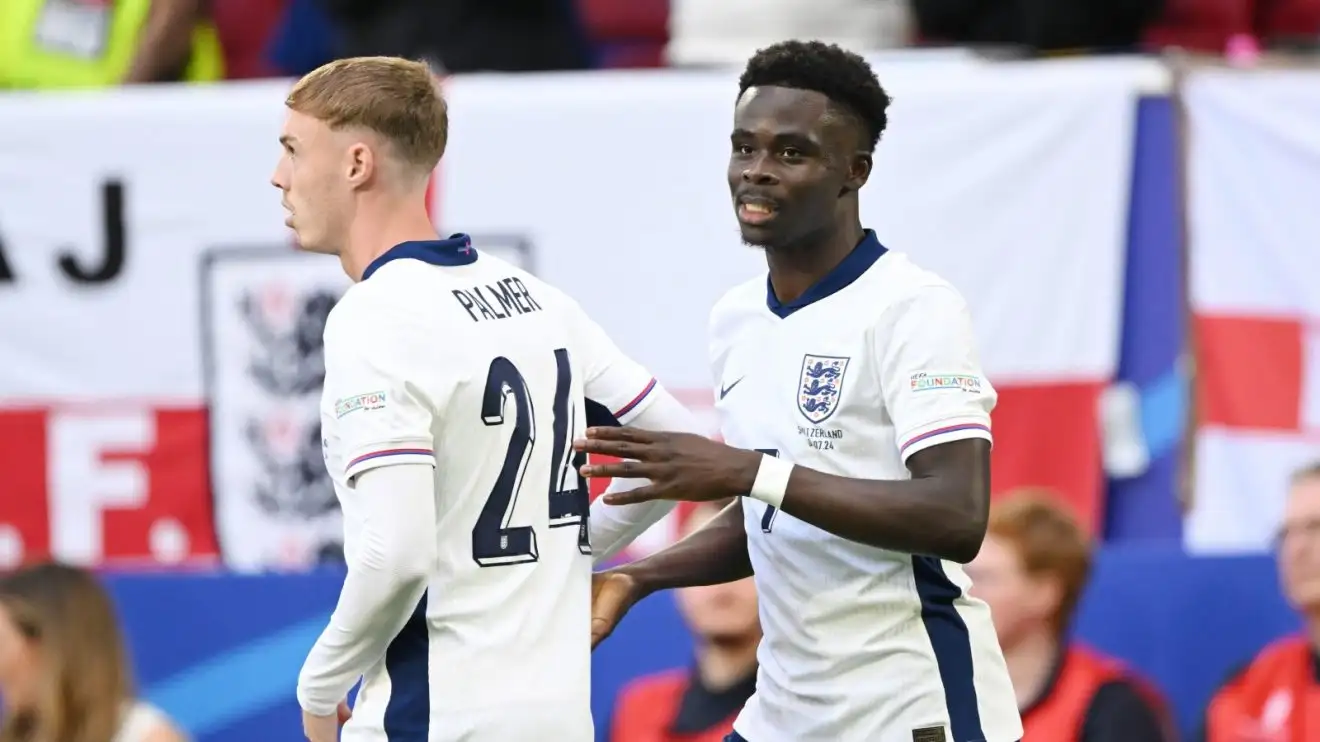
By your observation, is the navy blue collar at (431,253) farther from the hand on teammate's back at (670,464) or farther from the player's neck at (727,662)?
the player's neck at (727,662)

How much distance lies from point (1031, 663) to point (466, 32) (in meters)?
3.15

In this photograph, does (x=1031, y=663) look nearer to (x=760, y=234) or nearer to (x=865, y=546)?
(x=865, y=546)

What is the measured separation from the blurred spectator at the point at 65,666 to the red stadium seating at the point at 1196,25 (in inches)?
160

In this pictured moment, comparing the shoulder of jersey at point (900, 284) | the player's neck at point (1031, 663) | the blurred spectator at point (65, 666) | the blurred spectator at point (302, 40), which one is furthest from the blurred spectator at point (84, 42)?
the shoulder of jersey at point (900, 284)

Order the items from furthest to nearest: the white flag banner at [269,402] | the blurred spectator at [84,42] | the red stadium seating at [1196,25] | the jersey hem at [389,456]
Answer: the blurred spectator at [84,42]
the red stadium seating at [1196,25]
the white flag banner at [269,402]
the jersey hem at [389,456]

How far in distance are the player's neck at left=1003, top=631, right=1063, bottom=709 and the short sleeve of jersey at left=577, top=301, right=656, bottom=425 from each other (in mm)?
2033

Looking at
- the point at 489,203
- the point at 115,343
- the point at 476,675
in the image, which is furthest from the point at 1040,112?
the point at 476,675

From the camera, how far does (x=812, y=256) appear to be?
367cm

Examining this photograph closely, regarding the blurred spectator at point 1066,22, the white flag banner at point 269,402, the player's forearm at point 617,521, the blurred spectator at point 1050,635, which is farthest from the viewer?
the blurred spectator at point 1066,22

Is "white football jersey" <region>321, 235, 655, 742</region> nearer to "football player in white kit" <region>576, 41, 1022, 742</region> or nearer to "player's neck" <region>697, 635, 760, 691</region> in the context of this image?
"football player in white kit" <region>576, 41, 1022, 742</region>

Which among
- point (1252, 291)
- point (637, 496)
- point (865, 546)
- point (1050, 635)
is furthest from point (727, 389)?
point (1252, 291)

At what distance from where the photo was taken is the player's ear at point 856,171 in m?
3.63

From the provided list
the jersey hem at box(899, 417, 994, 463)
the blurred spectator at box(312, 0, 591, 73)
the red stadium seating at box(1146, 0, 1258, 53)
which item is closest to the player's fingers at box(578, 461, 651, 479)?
the jersey hem at box(899, 417, 994, 463)

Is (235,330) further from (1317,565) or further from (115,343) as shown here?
(1317,565)
